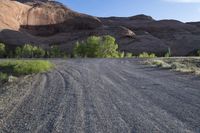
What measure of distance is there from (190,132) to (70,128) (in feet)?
8.41

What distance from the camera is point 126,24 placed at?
133500mm

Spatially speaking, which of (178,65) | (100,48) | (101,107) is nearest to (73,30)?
(100,48)

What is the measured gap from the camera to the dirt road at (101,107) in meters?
10.6

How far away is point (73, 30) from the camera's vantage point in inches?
4702

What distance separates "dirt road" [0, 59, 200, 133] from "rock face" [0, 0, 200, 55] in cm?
7465

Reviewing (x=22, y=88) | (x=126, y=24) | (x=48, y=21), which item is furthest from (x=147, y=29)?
(x=22, y=88)

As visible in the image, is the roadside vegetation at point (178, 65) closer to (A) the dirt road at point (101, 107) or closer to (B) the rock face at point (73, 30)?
(A) the dirt road at point (101, 107)

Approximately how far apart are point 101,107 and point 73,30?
107 m

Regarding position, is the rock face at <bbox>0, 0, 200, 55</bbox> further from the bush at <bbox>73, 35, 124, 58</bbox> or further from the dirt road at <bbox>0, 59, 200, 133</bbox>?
the dirt road at <bbox>0, 59, 200, 133</bbox>

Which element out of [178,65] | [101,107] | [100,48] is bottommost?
[100,48]

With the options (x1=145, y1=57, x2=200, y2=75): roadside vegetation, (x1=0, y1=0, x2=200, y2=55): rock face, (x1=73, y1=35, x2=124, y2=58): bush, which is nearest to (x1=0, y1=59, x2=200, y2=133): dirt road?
(x1=145, y1=57, x2=200, y2=75): roadside vegetation

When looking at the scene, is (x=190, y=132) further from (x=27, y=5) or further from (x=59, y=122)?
(x=27, y=5)

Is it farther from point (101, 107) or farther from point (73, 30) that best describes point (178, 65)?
point (73, 30)

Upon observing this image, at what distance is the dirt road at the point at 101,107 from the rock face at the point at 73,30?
245 ft
